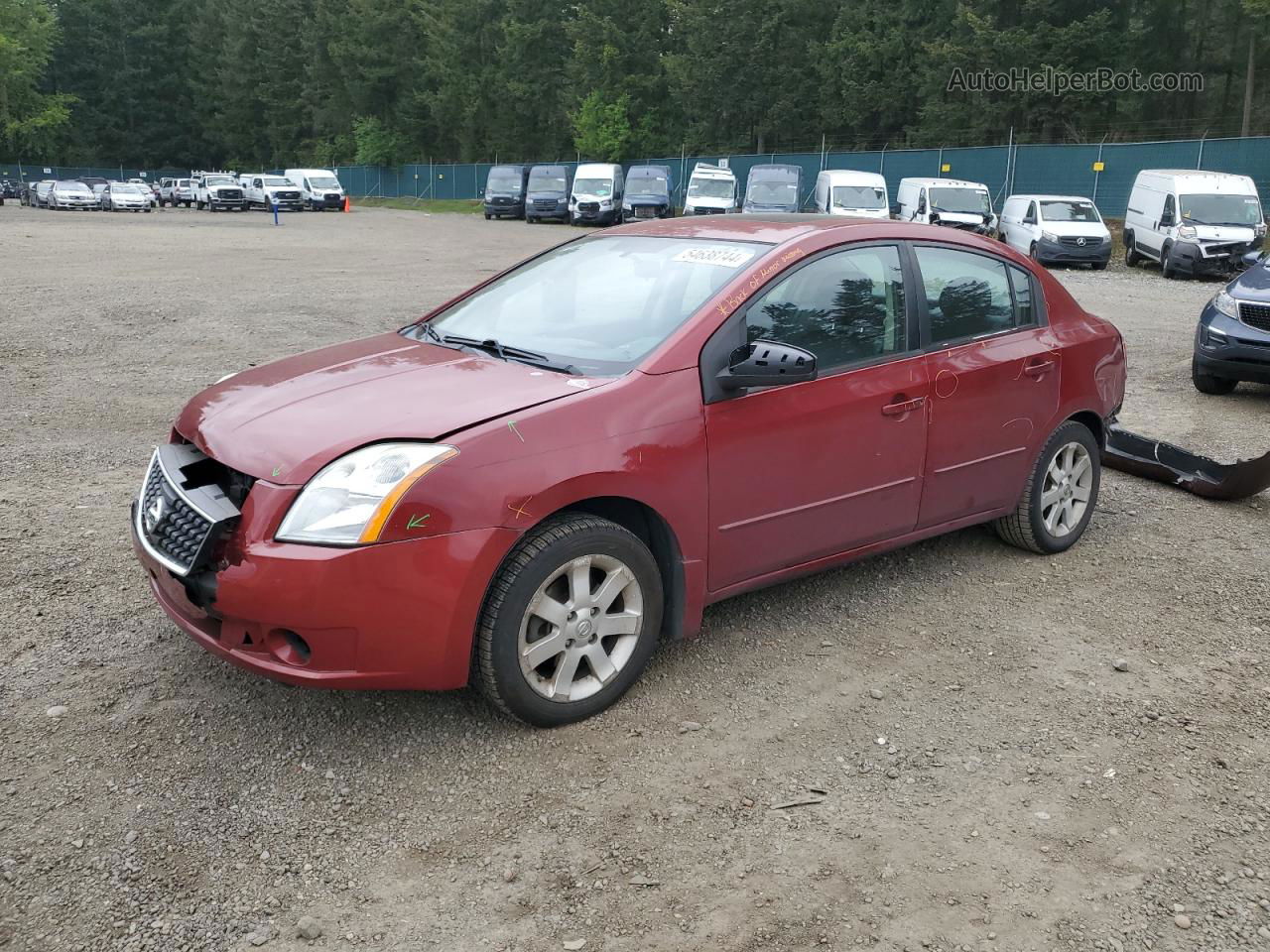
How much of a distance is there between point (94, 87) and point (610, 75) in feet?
170

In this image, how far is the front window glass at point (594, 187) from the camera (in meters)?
39.3

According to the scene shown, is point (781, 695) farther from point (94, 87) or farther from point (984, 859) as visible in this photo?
point (94, 87)

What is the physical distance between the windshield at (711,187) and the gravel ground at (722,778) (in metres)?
30.8

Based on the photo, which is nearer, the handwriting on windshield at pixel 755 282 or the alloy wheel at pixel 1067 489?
the handwriting on windshield at pixel 755 282

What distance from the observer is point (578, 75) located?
205 ft

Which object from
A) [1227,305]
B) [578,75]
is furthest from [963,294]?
[578,75]

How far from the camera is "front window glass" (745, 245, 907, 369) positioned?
412 cm

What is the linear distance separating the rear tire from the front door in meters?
6.37

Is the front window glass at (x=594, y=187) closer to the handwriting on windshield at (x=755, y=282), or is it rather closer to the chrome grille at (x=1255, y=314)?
the chrome grille at (x=1255, y=314)

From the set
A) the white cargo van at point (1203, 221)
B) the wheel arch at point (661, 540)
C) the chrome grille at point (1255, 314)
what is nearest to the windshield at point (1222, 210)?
Result: the white cargo van at point (1203, 221)

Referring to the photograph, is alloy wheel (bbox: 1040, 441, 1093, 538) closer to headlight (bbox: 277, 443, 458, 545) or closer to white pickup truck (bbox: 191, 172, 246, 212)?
headlight (bbox: 277, 443, 458, 545)

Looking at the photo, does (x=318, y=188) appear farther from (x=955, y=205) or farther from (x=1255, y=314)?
(x=1255, y=314)

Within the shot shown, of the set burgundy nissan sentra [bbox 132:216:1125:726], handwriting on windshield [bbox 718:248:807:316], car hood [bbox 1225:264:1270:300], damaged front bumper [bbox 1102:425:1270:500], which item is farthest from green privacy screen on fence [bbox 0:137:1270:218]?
handwriting on windshield [bbox 718:248:807:316]

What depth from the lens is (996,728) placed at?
3.70m
